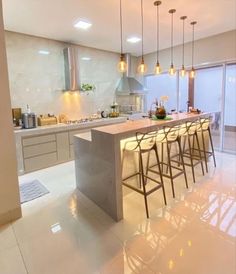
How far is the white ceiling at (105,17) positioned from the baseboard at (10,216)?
2.97 metres

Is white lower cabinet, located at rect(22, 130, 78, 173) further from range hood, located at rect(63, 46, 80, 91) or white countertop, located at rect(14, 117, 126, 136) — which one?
range hood, located at rect(63, 46, 80, 91)

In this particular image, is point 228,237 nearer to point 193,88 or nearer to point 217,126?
point 217,126

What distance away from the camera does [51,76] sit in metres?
4.86

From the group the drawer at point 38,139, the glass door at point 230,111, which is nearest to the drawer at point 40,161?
the drawer at point 38,139

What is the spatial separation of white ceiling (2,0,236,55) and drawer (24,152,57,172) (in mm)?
2628

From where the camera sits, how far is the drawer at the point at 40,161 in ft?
13.5

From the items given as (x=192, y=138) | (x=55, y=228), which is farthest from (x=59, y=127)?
(x=192, y=138)

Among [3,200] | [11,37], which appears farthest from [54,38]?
[3,200]

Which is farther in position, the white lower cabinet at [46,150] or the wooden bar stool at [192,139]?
the white lower cabinet at [46,150]

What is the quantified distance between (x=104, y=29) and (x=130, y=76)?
2610 millimetres

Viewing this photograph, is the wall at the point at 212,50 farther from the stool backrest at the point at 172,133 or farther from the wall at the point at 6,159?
the wall at the point at 6,159

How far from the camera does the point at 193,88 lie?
5.78 metres

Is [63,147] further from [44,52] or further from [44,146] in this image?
[44,52]

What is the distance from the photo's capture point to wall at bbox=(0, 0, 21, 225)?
93.0 inches
